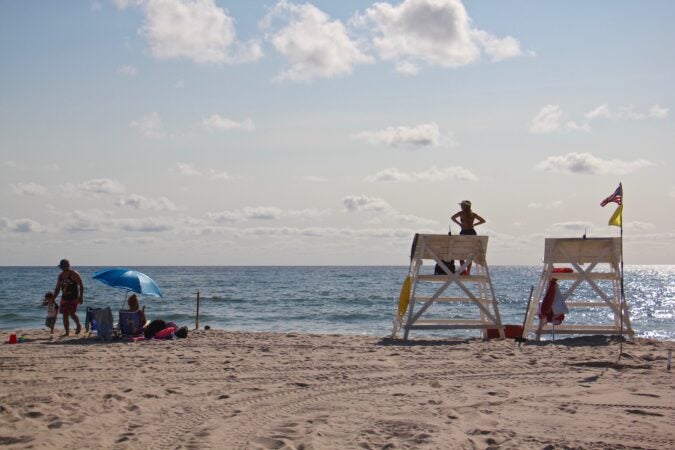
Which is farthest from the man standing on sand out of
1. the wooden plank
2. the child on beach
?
the wooden plank

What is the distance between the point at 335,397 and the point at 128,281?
670 cm

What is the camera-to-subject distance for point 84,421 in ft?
20.7

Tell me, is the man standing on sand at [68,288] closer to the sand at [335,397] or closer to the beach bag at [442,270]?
the sand at [335,397]

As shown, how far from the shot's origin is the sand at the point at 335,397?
19.2 feet

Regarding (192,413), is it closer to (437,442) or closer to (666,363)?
(437,442)

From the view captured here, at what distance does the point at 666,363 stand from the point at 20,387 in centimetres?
892

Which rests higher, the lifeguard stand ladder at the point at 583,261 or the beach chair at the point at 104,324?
the lifeguard stand ladder at the point at 583,261

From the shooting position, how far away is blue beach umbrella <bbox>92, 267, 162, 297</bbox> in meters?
12.7

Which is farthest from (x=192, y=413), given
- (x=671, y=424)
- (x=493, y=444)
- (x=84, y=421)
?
(x=671, y=424)

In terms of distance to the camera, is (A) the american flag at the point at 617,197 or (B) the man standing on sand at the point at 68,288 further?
(B) the man standing on sand at the point at 68,288

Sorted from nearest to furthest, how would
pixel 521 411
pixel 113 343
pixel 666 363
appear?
pixel 521 411, pixel 666 363, pixel 113 343

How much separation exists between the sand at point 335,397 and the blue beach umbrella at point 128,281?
58.6 inches

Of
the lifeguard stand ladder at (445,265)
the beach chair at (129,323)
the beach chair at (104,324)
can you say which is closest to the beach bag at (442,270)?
the lifeguard stand ladder at (445,265)

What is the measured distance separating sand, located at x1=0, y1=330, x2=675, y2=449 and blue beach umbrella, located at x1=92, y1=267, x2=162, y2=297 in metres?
1.49
